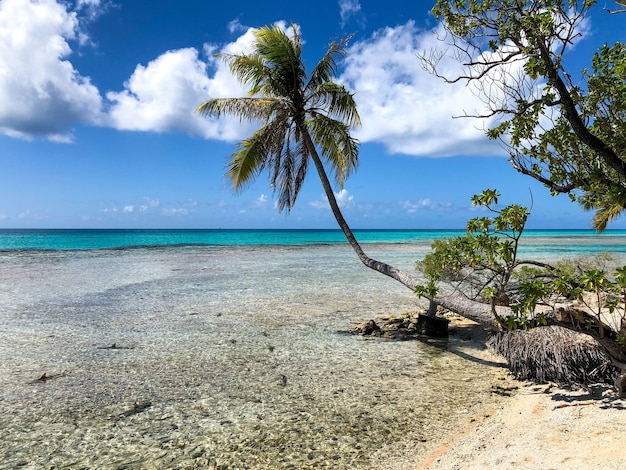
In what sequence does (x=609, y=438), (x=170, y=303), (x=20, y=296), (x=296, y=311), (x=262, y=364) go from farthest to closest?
(x=20, y=296)
(x=170, y=303)
(x=296, y=311)
(x=262, y=364)
(x=609, y=438)

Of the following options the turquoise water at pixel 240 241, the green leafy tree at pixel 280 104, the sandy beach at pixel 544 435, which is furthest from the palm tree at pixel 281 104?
the turquoise water at pixel 240 241

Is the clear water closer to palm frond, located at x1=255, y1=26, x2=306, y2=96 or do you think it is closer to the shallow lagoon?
the shallow lagoon

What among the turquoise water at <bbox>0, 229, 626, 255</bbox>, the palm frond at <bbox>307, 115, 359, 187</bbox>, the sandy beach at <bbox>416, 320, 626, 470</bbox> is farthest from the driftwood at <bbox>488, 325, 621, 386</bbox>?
the turquoise water at <bbox>0, 229, 626, 255</bbox>

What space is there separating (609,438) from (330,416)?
2.84m

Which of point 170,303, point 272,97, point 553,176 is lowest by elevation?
point 170,303

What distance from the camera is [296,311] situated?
40.1 ft

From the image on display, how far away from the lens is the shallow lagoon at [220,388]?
175 inches

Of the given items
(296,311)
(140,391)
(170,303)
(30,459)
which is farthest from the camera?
(170,303)

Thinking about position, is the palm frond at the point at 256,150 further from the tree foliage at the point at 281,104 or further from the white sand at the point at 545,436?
the white sand at the point at 545,436

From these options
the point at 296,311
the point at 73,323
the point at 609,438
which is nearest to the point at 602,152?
the point at 609,438

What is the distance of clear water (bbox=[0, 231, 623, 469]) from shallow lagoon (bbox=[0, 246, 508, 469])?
0.08 ft

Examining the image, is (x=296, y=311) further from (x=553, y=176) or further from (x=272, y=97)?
(x=553, y=176)

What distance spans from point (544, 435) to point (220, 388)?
13.6ft

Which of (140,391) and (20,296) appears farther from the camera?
(20,296)
